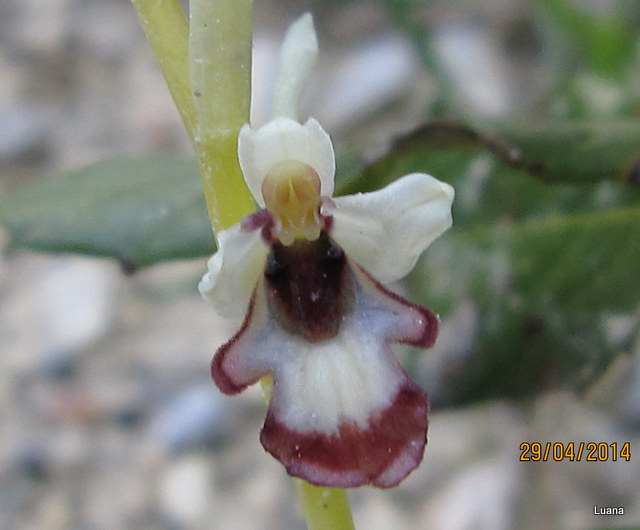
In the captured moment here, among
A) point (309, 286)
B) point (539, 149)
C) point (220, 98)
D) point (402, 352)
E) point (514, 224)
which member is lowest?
point (402, 352)

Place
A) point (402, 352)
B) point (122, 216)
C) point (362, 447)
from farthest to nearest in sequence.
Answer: point (402, 352), point (122, 216), point (362, 447)

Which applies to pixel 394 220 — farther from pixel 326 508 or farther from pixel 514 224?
pixel 514 224

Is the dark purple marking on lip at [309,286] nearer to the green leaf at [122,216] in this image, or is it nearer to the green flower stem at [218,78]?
the green flower stem at [218,78]

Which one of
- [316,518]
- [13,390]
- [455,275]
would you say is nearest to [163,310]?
[13,390]

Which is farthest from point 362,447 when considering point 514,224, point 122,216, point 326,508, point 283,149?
point 514,224

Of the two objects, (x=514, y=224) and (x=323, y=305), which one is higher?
(x=323, y=305)

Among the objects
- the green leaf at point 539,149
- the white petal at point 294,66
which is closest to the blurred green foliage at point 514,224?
the green leaf at point 539,149
